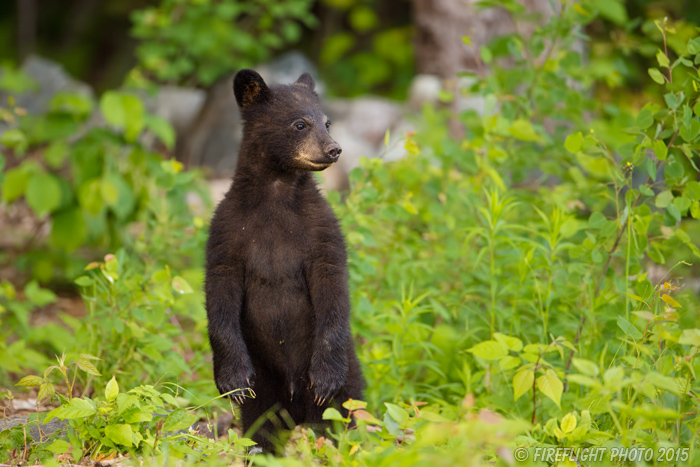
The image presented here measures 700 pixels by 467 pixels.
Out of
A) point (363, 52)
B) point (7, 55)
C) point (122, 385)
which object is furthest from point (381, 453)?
point (7, 55)

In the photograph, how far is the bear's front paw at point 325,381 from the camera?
3.45 m

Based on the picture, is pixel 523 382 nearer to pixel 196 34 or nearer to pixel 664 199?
pixel 664 199

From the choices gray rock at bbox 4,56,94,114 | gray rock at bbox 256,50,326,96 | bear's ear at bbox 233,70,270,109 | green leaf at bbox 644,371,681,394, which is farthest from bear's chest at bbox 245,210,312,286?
gray rock at bbox 4,56,94,114

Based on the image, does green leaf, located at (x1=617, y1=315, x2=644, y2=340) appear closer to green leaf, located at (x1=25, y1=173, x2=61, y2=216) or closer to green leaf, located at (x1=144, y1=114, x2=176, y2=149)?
green leaf, located at (x1=144, y1=114, x2=176, y2=149)

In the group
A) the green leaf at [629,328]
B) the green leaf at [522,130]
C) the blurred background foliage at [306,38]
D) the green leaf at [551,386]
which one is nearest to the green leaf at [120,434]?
the green leaf at [551,386]

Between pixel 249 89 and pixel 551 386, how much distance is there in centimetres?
210

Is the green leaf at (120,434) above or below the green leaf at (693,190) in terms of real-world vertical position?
below

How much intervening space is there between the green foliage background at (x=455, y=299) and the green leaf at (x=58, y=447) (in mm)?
37

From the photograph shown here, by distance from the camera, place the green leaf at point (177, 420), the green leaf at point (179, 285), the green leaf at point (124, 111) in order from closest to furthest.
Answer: the green leaf at point (177, 420), the green leaf at point (179, 285), the green leaf at point (124, 111)

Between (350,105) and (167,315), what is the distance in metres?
6.53

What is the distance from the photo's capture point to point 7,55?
41.4 ft

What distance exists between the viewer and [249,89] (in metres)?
3.79

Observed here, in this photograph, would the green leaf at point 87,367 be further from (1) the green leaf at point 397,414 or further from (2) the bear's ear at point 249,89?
(2) the bear's ear at point 249,89

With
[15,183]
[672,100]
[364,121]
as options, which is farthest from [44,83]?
[672,100]
